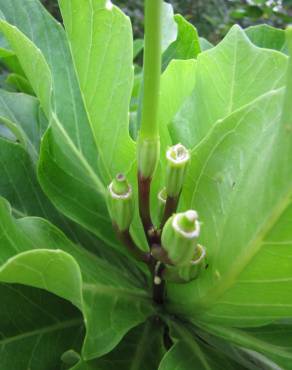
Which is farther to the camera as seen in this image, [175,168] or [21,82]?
[21,82]

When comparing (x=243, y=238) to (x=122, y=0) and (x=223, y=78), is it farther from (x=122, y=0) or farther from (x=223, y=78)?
(x=122, y=0)

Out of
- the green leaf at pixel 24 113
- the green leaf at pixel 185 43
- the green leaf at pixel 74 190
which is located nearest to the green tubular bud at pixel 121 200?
the green leaf at pixel 74 190

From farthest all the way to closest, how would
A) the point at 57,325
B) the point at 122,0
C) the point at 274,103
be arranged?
the point at 122,0, the point at 57,325, the point at 274,103

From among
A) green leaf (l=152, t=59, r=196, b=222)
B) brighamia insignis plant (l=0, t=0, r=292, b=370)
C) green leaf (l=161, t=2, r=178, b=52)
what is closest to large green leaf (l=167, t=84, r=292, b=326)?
brighamia insignis plant (l=0, t=0, r=292, b=370)

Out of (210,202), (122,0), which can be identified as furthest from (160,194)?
(122,0)

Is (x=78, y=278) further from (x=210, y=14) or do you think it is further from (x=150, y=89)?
(x=210, y=14)

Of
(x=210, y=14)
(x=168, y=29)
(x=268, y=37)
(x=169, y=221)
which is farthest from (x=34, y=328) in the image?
(x=210, y=14)

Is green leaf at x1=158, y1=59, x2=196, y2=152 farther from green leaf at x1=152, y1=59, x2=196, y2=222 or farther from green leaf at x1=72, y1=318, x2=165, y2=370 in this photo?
green leaf at x1=72, y1=318, x2=165, y2=370

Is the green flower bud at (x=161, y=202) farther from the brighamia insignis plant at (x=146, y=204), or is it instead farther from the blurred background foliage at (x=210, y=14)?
the blurred background foliage at (x=210, y=14)
